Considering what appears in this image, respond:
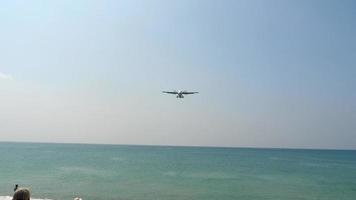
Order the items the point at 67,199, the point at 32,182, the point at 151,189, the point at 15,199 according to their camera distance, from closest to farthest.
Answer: the point at 15,199 → the point at 67,199 → the point at 151,189 → the point at 32,182

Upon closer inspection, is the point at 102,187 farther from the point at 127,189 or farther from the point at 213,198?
the point at 213,198

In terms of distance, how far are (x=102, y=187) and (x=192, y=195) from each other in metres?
10.9

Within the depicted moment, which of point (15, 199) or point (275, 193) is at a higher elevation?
point (275, 193)

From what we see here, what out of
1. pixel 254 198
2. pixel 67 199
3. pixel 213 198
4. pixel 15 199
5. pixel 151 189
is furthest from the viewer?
pixel 151 189

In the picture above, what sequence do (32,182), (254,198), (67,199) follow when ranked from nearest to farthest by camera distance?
1. (67,199)
2. (254,198)
3. (32,182)

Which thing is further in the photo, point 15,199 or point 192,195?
point 192,195

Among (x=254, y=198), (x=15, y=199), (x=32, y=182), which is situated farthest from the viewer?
(x=32, y=182)

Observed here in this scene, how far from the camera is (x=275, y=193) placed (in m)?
40.2

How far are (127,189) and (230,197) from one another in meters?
10.6

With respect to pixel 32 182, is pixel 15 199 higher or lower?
lower

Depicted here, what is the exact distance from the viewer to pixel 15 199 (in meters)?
5.79

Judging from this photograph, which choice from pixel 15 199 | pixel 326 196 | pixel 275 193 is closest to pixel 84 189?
pixel 275 193

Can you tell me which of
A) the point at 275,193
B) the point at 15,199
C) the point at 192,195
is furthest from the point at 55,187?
the point at 15,199

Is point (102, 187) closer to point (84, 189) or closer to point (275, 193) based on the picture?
point (84, 189)
